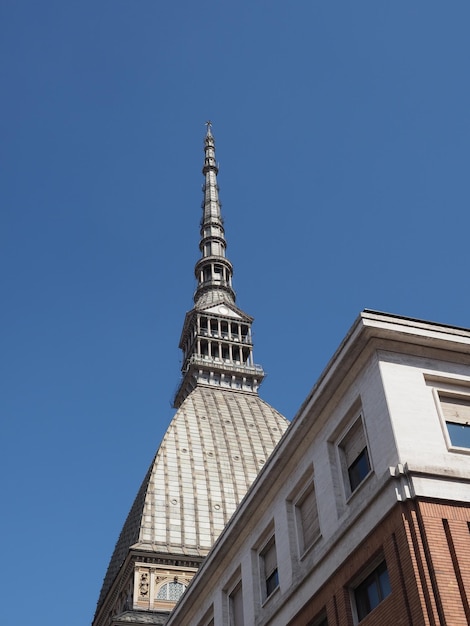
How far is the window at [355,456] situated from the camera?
22578 mm

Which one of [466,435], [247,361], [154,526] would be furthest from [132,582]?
[466,435]

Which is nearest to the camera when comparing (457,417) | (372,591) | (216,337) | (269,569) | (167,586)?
(372,591)

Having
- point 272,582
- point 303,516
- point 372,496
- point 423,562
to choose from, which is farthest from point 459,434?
point 272,582

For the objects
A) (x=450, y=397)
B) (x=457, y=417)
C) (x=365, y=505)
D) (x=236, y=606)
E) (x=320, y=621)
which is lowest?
(x=320, y=621)

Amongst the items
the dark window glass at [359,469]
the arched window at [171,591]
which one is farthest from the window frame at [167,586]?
the dark window glass at [359,469]

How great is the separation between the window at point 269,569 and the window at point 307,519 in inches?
67.2

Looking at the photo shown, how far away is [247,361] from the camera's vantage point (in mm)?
109750

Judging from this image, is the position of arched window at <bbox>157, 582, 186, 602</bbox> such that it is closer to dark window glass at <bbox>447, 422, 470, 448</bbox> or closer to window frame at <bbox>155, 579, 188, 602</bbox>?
window frame at <bbox>155, 579, 188, 602</bbox>

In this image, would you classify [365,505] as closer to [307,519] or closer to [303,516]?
[307,519]

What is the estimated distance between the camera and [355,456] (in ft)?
75.6

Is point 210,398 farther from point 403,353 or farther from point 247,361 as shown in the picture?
point 403,353

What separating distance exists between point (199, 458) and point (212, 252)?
1574 inches

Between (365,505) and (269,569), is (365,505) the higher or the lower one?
the lower one

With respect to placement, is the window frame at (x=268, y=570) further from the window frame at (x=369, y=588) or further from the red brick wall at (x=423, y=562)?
the red brick wall at (x=423, y=562)
